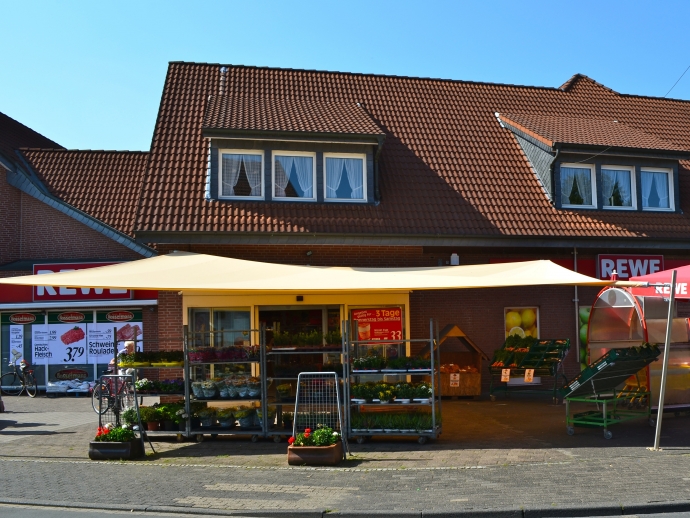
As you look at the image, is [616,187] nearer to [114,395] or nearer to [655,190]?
[655,190]

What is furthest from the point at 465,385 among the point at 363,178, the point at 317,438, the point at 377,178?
the point at 317,438

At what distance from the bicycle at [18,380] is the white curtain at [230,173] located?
8143mm

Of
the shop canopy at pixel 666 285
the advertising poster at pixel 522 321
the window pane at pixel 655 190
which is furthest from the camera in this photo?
the window pane at pixel 655 190

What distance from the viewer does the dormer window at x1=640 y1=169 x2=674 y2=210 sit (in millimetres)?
19188

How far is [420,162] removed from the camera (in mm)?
18844

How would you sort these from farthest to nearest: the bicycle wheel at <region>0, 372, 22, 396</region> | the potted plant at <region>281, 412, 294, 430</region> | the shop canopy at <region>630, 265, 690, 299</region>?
1. the bicycle wheel at <region>0, 372, 22, 396</region>
2. the potted plant at <region>281, 412, 294, 430</region>
3. the shop canopy at <region>630, 265, 690, 299</region>

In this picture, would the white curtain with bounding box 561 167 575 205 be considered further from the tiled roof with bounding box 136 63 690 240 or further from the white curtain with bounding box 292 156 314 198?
the white curtain with bounding box 292 156 314 198

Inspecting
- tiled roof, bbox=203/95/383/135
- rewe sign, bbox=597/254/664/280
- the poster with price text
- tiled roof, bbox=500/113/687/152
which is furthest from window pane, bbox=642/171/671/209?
the poster with price text

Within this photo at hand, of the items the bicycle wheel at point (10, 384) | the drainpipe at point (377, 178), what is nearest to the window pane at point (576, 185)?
the drainpipe at point (377, 178)

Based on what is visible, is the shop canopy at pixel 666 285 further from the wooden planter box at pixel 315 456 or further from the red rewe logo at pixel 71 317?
the red rewe logo at pixel 71 317

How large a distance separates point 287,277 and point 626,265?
1009cm

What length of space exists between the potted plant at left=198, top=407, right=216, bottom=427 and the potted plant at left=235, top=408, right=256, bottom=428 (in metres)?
0.46

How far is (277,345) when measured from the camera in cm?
1246

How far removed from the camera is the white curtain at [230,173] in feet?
55.3
